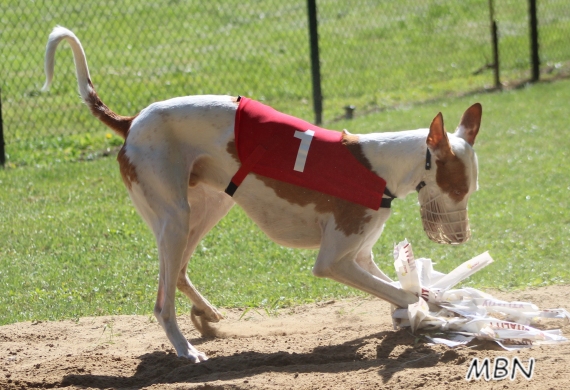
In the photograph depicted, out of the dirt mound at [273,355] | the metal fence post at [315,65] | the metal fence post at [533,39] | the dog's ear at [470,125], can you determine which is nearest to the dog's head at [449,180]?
the dog's ear at [470,125]

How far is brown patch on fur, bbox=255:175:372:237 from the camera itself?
4758 millimetres

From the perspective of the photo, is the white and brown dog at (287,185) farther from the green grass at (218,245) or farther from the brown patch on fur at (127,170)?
the green grass at (218,245)

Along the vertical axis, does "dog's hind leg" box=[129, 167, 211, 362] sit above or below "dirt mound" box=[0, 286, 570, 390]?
above

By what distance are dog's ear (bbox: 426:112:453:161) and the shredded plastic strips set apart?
67 centimetres

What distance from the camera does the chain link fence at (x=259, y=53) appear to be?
12422mm

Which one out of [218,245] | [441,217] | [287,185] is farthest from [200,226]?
[218,245]

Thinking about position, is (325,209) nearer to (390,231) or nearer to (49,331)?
(49,331)

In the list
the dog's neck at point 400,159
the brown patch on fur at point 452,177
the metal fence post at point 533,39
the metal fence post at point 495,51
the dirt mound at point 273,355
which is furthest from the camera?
the metal fence post at point 533,39

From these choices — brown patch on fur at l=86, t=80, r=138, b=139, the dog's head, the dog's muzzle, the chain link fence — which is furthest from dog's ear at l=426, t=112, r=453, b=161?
the chain link fence

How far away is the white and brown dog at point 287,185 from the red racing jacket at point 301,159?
13 millimetres

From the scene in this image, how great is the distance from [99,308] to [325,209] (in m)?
2.02

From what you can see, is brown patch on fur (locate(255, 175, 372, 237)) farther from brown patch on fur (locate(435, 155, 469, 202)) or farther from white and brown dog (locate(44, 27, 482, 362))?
brown patch on fur (locate(435, 155, 469, 202))
